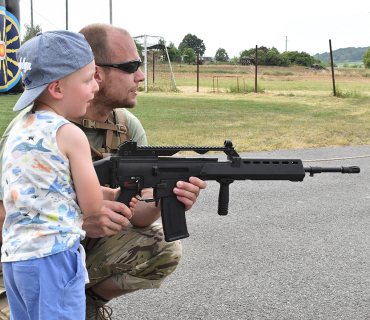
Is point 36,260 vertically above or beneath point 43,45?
beneath

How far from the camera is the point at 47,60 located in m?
1.77

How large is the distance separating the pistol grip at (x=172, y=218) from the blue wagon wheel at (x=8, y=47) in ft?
40.7

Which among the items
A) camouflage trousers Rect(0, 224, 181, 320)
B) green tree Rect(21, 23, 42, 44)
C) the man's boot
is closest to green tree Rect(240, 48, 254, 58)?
green tree Rect(21, 23, 42, 44)

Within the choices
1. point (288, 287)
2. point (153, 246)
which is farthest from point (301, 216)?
point (153, 246)

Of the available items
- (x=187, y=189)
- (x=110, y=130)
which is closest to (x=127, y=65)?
(x=110, y=130)

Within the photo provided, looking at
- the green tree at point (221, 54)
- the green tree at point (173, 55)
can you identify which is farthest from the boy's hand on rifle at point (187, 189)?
the green tree at point (221, 54)

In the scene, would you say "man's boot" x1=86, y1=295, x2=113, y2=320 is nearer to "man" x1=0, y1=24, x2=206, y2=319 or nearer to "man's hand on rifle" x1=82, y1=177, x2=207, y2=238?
"man" x1=0, y1=24, x2=206, y2=319

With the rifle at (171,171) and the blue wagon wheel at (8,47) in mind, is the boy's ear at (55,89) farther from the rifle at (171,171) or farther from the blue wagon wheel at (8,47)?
the blue wagon wheel at (8,47)

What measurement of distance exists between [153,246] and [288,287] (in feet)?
4.10

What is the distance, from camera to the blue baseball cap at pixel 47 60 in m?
1.77

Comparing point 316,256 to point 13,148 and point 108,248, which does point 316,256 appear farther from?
point 13,148

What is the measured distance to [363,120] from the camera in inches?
530

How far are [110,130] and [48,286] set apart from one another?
1242 millimetres

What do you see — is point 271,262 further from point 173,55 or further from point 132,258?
point 173,55
